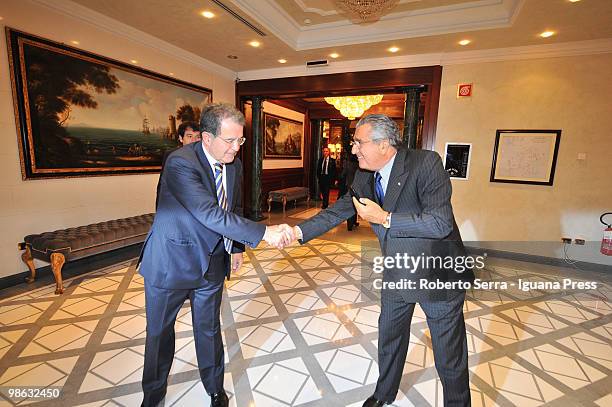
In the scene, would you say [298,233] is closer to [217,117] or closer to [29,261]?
[217,117]

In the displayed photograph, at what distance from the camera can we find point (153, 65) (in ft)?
15.8

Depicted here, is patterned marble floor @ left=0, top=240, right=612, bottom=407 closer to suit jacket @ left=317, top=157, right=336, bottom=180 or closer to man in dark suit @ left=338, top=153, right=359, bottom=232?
man in dark suit @ left=338, top=153, right=359, bottom=232

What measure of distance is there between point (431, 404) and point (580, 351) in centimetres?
162

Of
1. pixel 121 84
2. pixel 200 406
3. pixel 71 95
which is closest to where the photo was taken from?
pixel 200 406

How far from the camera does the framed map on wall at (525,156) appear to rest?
4.74 m

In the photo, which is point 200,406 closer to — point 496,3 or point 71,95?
point 71,95

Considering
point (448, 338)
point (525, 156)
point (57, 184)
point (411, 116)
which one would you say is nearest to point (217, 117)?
point (448, 338)

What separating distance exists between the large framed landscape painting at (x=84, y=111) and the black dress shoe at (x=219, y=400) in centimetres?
345

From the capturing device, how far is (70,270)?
3.89 m

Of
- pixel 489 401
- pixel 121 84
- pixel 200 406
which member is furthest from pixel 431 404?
pixel 121 84

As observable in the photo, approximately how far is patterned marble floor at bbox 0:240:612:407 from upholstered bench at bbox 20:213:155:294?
367mm

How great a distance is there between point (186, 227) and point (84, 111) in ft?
11.5

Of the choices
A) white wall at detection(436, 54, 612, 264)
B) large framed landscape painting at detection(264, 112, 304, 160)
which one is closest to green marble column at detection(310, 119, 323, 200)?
large framed landscape painting at detection(264, 112, 304, 160)

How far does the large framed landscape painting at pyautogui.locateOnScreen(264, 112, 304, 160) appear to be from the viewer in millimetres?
8420
